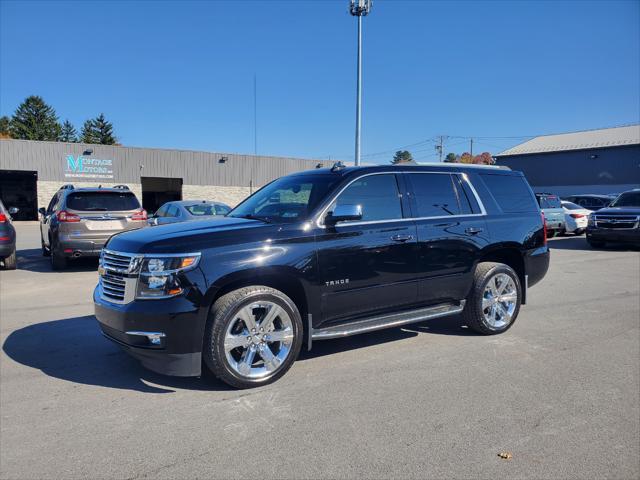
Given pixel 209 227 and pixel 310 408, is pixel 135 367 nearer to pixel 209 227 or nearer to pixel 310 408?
pixel 209 227

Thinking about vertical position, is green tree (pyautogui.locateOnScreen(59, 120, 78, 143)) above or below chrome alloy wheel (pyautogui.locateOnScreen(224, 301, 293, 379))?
above

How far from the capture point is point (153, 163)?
39062 millimetres

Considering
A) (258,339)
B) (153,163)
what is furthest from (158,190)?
(258,339)

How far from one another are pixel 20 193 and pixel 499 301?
44.2 metres

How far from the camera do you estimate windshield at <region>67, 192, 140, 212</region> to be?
9930 millimetres

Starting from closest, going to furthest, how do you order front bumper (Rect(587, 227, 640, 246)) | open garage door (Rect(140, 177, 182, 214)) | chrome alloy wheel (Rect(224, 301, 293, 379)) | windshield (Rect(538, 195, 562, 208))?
chrome alloy wheel (Rect(224, 301, 293, 379)) → front bumper (Rect(587, 227, 640, 246)) → windshield (Rect(538, 195, 562, 208)) → open garage door (Rect(140, 177, 182, 214))

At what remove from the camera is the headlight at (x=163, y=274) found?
3.79 meters

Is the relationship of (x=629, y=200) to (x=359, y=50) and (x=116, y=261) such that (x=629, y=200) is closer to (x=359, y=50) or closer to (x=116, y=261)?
(x=359, y=50)

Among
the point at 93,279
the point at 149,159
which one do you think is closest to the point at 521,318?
the point at 93,279

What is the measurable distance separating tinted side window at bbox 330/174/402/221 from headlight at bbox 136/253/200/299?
154cm

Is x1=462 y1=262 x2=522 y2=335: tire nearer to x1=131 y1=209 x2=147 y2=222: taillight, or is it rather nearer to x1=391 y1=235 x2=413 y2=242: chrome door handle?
x1=391 y1=235 x2=413 y2=242: chrome door handle

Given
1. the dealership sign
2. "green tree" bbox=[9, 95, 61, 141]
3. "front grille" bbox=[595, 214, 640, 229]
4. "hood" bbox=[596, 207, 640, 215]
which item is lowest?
"front grille" bbox=[595, 214, 640, 229]

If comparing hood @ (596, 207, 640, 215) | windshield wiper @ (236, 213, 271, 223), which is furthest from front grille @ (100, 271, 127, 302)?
hood @ (596, 207, 640, 215)

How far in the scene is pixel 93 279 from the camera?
368 inches
